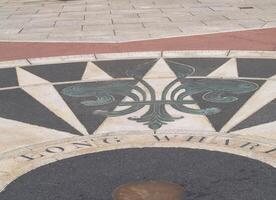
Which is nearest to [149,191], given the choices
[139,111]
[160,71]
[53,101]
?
[139,111]

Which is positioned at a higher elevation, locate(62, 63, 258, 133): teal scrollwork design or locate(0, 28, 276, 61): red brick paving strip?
locate(0, 28, 276, 61): red brick paving strip

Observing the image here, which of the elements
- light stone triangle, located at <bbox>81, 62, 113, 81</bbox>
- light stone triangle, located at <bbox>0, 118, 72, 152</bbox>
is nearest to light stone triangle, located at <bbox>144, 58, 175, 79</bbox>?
light stone triangle, located at <bbox>81, 62, 113, 81</bbox>

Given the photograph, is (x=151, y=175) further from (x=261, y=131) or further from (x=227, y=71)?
(x=227, y=71)

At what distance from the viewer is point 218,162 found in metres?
5.88

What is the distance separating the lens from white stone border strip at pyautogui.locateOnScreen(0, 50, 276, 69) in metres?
11.4

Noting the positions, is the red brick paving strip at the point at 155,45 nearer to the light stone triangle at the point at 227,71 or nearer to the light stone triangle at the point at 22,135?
the light stone triangle at the point at 227,71

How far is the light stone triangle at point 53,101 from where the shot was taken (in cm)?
746

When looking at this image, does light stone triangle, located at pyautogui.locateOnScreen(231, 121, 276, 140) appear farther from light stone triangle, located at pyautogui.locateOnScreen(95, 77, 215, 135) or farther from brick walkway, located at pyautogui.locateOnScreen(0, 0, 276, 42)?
brick walkway, located at pyautogui.locateOnScreen(0, 0, 276, 42)

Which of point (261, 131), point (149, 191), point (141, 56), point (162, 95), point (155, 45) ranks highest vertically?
point (155, 45)

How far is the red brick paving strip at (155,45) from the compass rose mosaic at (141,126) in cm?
129

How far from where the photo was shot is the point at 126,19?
17297 millimetres

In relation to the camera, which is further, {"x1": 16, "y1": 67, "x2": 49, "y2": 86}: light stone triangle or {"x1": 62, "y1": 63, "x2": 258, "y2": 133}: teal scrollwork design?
{"x1": 16, "y1": 67, "x2": 49, "y2": 86}: light stone triangle

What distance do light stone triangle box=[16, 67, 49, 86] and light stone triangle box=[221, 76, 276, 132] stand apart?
3556 mm

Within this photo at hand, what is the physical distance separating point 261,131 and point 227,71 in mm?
3237
